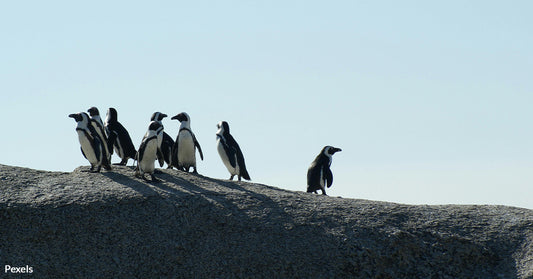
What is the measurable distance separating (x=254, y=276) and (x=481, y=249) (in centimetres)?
413

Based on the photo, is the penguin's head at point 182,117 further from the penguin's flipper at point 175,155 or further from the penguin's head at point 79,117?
the penguin's head at point 79,117

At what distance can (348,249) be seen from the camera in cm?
1609

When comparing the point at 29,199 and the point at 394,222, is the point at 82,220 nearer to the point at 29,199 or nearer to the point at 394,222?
the point at 29,199

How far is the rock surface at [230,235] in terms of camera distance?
15656 mm

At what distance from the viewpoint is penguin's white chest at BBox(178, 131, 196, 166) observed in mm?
20406

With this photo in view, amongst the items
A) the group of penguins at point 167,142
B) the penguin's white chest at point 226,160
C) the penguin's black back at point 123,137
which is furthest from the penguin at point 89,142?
the penguin's white chest at point 226,160

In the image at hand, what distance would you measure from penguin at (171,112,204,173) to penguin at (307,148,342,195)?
3113 millimetres

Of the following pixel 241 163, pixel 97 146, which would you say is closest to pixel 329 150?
pixel 241 163

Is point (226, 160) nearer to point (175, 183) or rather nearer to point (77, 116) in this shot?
point (175, 183)

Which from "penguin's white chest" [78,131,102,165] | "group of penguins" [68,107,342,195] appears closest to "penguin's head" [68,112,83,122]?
"group of penguins" [68,107,342,195]

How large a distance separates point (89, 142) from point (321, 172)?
250 inches

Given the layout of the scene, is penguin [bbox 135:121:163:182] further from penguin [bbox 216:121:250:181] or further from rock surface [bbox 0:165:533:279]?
penguin [bbox 216:121:250:181]

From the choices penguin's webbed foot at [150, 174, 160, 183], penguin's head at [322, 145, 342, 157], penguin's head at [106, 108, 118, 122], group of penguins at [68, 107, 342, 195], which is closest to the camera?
penguin's webbed foot at [150, 174, 160, 183]

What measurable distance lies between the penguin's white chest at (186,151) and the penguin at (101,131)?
1580 mm
